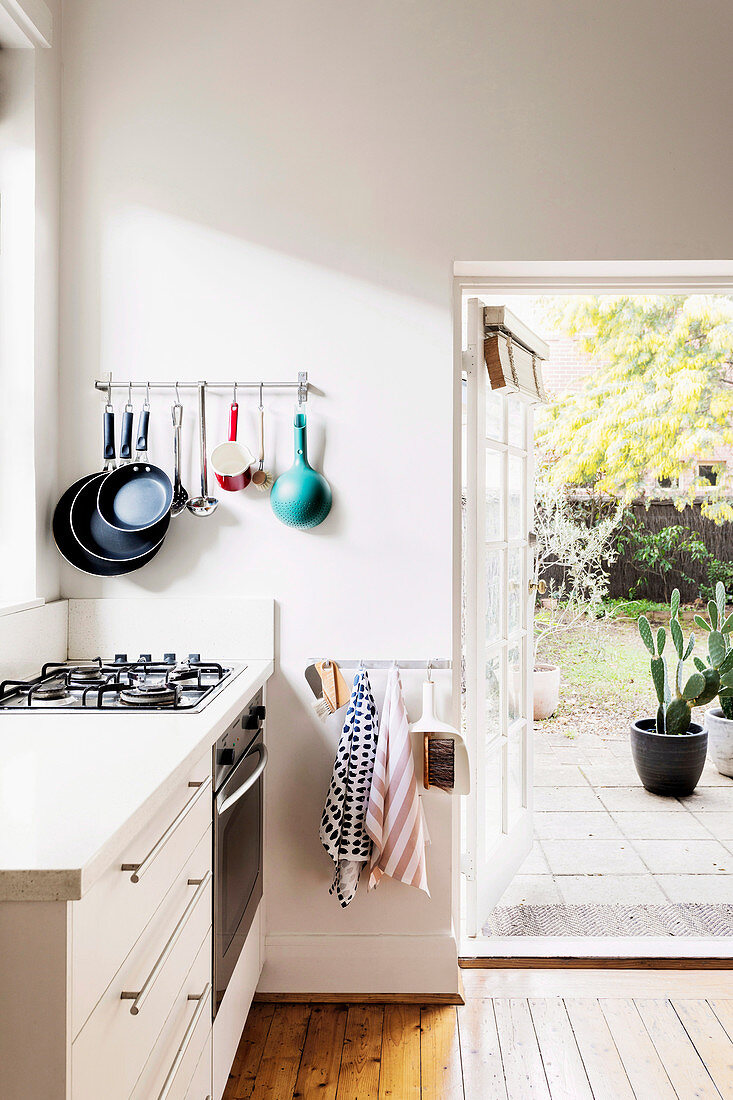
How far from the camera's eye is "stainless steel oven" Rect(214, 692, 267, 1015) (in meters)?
1.60

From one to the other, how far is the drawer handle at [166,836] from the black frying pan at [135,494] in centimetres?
91

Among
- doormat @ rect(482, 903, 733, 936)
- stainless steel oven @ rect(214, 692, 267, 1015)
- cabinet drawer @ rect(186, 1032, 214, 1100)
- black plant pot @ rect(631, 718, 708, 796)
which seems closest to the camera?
cabinet drawer @ rect(186, 1032, 214, 1100)

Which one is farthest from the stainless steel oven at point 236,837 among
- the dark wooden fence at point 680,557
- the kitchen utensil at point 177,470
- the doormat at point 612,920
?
the dark wooden fence at point 680,557

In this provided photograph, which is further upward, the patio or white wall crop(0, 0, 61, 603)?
white wall crop(0, 0, 61, 603)

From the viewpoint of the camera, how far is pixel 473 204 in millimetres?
2227

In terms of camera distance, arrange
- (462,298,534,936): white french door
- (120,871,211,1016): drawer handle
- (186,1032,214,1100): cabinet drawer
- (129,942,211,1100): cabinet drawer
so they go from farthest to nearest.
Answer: (462,298,534,936): white french door
(186,1032,214,1100): cabinet drawer
(129,942,211,1100): cabinet drawer
(120,871,211,1016): drawer handle

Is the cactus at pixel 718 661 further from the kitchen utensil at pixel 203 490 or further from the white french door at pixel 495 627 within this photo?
the kitchen utensil at pixel 203 490

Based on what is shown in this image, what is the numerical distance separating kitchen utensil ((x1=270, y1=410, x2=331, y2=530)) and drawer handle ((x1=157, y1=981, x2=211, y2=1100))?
112 centimetres

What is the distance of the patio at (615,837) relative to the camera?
2.91 metres

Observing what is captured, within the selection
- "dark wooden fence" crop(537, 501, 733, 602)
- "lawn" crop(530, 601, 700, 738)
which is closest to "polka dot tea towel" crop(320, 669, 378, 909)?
"lawn" crop(530, 601, 700, 738)

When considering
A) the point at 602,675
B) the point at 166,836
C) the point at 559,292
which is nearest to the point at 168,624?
the point at 166,836

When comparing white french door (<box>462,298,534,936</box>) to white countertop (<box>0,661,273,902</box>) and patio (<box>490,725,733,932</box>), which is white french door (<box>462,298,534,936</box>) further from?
white countertop (<box>0,661,273,902</box>)

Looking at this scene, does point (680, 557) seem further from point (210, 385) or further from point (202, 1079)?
point (202, 1079)

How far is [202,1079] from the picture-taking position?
1.49m
